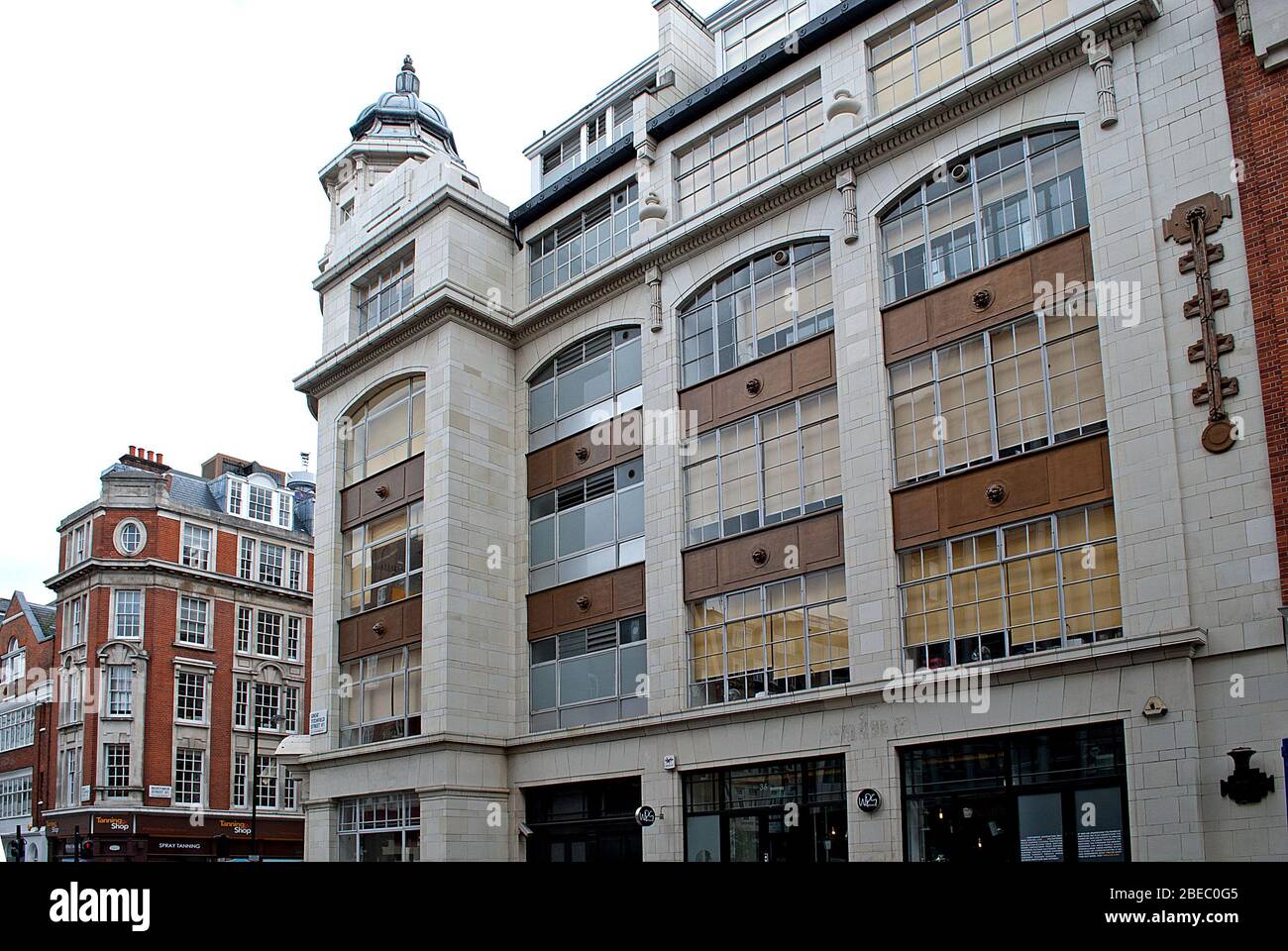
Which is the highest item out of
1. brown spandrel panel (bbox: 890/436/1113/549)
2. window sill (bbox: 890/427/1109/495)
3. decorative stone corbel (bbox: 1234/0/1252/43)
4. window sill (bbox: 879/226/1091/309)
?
decorative stone corbel (bbox: 1234/0/1252/43)

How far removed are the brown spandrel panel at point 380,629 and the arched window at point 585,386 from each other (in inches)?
206

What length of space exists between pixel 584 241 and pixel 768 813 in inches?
603

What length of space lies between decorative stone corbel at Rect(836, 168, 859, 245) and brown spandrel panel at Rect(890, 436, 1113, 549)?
220 inches

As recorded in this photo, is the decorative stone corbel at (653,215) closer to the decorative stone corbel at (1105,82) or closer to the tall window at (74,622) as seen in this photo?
the decorative stone corbel at (1105,82)

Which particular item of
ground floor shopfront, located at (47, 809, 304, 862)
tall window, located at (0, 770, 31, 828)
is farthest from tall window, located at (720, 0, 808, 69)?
tall window, located at (0, 770, 31, 828)

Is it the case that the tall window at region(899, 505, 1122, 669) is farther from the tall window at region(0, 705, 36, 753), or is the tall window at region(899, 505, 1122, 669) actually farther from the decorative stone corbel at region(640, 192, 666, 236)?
the tall window at region(0, 705, 36, 753)

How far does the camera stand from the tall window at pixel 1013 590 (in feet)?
→ 66.3

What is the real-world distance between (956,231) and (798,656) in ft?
28.7

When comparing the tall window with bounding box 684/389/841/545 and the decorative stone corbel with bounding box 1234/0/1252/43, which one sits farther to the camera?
the tall window with bounding box 684/389/841/545

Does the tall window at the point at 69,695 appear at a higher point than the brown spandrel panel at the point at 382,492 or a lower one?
lower

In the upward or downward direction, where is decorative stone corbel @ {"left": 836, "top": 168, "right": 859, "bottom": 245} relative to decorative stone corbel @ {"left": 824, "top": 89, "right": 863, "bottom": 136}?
downward

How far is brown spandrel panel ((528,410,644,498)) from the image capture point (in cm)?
2908

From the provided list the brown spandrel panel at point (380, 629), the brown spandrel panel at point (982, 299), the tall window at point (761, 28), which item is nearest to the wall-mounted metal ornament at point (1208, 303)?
the brown spandrel panel at point (982, 299)
